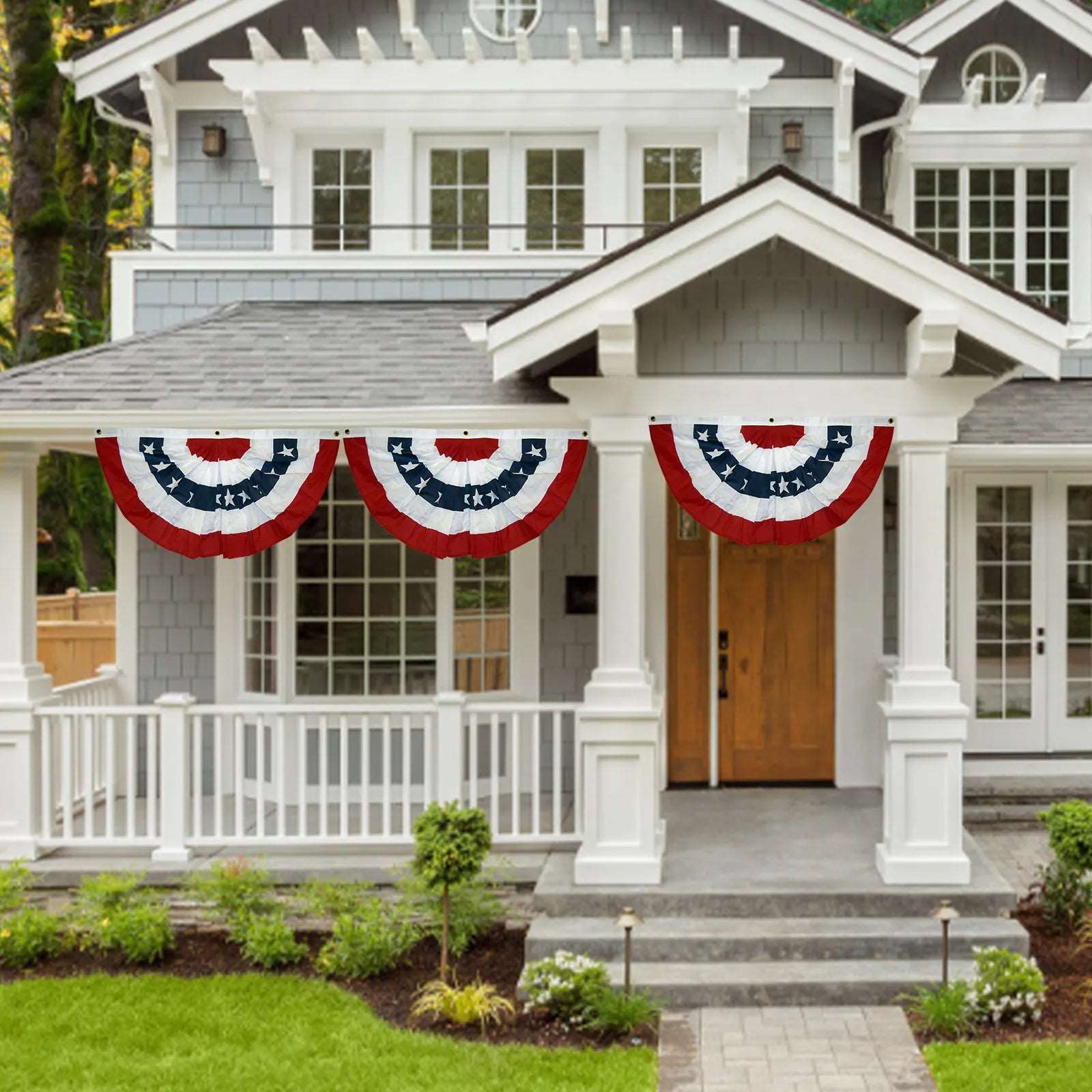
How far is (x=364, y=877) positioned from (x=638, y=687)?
87.2 inches

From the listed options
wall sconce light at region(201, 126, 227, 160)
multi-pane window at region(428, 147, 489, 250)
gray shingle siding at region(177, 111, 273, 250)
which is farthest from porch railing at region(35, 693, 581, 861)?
wall sconce light at region(201, 126, 227, 160)

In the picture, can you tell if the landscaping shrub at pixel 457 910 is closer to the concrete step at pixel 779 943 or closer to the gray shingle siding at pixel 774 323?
the concrete step at pixel 779 943

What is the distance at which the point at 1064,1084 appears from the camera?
17.3 ft

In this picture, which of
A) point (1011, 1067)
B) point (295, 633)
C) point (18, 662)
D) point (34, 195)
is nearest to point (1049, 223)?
point (295, 633)

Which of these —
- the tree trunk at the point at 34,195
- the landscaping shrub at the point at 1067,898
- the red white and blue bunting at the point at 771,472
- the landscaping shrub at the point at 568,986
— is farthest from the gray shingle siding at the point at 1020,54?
the tree trunk at the point at 34,195

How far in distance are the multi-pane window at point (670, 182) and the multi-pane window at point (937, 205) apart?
2070 mm

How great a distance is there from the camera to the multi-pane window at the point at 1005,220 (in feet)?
35.2

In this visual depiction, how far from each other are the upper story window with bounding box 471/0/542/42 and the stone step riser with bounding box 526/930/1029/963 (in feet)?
24.2

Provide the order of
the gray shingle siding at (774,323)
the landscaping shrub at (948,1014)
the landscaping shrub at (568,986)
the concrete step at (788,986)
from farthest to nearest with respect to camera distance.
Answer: the gray shingle siding at (774,323) → the concrete step at (788,986) → the landscaping shrub at (568,986) → the landscaping shrub at (948,1014)

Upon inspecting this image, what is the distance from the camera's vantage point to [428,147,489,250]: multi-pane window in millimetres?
10375

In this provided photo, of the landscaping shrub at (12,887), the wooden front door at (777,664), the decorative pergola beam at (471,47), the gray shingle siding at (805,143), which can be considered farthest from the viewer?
the gray shingle siding at (805,143)

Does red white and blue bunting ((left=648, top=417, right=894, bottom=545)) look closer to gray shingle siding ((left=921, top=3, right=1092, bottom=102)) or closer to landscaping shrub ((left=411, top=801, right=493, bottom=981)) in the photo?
landscaping shrub ((left=411, top=801, right=493, bottom=981))

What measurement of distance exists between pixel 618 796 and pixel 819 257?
3332 mm

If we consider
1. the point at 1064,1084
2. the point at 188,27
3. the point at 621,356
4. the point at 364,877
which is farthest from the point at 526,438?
the point at 188,27
